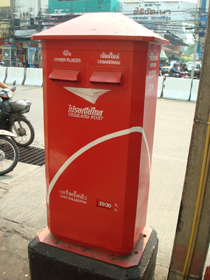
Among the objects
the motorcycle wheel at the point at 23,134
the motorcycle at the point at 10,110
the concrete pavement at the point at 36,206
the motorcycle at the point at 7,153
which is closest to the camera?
the concrete pavement at the point at 36,206

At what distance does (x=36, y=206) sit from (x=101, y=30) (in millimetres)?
2537

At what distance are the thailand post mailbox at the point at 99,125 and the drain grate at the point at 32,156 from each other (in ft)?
9.51

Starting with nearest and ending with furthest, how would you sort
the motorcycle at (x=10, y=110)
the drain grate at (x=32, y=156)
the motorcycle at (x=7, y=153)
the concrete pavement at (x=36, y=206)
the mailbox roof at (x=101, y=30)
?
the mailbox roof at (x=101, y=30)
the concrete pavement at (x=36, y=206)
the motorcycle at (x=7, y=153)
the drain grate at (x=32, y=156)
the motorcycle at (x=10, y=110)

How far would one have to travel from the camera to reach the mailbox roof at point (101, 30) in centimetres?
164

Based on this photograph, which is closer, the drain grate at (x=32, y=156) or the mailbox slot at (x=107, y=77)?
the mailbox slot at (x=107, y=77)

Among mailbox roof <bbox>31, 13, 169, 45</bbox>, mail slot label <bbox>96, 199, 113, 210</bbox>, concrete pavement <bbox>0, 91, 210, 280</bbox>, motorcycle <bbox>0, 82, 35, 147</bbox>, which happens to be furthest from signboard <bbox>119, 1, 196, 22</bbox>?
mail slot label <bbox>96, 199, 113, 210</bbox>

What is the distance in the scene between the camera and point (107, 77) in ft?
5.66

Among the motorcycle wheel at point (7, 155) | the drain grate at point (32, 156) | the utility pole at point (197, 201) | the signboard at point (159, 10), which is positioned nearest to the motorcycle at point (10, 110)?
the drain grate at point (32, 156)

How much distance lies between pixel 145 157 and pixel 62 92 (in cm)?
75

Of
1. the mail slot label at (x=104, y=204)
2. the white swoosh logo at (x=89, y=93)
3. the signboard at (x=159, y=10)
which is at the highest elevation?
the signboard at (x=159, y=10)

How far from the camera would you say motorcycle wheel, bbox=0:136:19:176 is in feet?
14.4

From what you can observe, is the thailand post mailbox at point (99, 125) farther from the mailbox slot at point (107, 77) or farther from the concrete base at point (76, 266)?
the concrete base at point (76, 266)

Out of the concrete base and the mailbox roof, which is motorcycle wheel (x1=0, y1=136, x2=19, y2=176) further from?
the mailbox roof

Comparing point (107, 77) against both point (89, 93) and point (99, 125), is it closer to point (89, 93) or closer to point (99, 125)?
point (89, 93)
